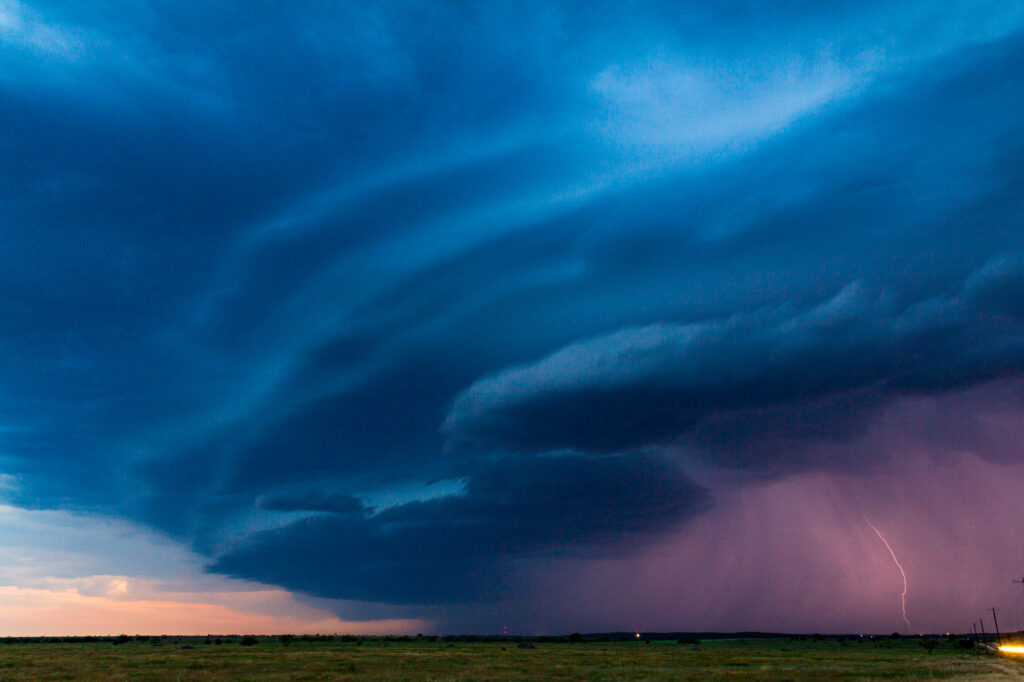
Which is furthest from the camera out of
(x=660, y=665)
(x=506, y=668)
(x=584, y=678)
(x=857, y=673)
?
(x=660, y=665)

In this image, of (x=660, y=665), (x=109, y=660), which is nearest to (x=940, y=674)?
(x=660, y=665)

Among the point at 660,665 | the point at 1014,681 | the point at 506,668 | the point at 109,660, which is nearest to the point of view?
the point at 1014,681

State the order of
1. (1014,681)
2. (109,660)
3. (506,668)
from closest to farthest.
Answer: (1014,681) < (506,668) < (109,660)

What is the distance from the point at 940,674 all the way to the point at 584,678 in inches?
1443

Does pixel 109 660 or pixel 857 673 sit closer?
pixel 857 673

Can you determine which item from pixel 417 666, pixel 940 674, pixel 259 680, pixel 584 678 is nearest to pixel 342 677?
pixel 259 680

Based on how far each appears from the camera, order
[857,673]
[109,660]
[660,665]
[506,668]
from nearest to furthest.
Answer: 1. [857,673]
2. [506,668]
3. [660,665]
4. [109,660]

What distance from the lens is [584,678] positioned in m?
68.1

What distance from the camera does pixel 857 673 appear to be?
242 ft

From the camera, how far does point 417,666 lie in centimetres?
8375

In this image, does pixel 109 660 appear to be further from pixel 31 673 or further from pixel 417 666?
pixel 417 666

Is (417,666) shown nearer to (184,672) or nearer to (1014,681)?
(184,672)

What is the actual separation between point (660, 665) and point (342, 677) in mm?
39541

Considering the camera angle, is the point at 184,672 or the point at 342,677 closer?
the point at 342,677
